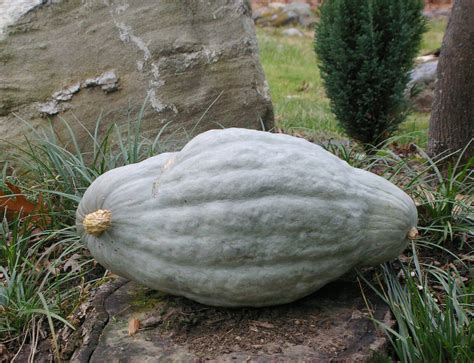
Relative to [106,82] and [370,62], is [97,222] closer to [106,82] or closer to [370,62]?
[106,82]

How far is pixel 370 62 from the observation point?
15.8 feet

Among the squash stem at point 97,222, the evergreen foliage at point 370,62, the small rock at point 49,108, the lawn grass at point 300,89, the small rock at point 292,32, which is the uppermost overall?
the squash stem at point 97,222

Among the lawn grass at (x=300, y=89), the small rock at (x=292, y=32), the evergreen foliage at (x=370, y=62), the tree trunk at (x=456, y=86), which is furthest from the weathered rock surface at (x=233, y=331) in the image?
the small rock at (x=292, y=32)

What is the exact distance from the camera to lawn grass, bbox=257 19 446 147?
5.62 meters

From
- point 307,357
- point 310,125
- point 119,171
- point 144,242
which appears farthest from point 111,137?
point 310,125

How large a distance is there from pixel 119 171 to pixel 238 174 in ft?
1.45

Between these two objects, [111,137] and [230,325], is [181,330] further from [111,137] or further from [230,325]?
[111,137]

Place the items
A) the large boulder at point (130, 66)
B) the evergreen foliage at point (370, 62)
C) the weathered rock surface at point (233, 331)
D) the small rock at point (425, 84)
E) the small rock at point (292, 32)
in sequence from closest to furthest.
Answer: the weathered rock surface at point (233, 331)
the large boulder at point (130, 66)
the evergreen foliage at point (370, 62)
the small rock at point (425, 84)
the small rock at point (292, 32)

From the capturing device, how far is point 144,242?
1846 millimetres

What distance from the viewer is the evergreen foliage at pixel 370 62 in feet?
15.8

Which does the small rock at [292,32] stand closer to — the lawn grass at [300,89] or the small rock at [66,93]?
the lawn grass at [300,89]

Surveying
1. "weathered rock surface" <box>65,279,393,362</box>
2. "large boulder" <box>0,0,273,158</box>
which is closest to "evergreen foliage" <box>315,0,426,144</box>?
"large boulder" <box>0,0,273,158</box>

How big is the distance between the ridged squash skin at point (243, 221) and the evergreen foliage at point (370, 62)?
10.1 ft

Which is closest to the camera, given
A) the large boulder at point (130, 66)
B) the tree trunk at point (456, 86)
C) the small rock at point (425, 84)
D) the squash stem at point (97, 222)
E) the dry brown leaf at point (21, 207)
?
the squash stem at point (97, 222)
